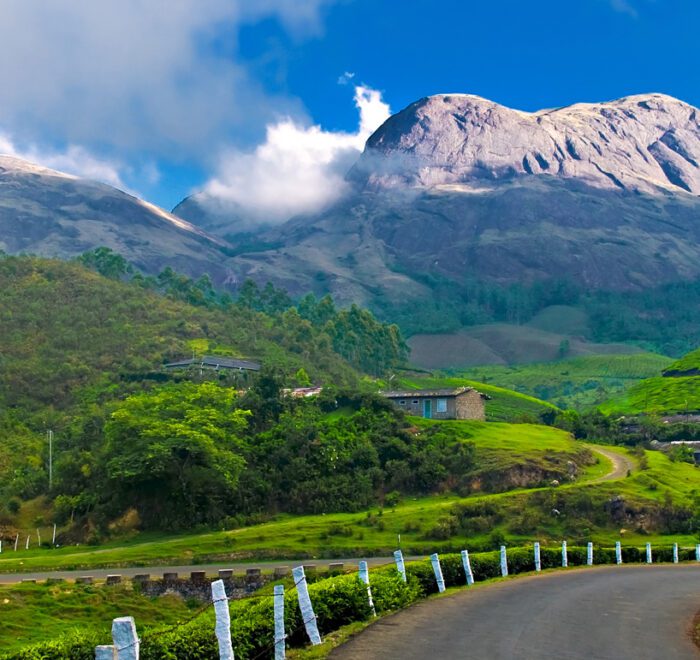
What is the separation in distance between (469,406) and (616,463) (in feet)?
68.2

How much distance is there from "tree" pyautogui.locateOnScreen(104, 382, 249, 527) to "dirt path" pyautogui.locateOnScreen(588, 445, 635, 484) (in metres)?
32.9

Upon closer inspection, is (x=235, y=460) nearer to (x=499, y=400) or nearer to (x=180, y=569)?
(x=180, y=569)

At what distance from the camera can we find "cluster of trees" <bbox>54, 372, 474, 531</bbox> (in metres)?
74.8

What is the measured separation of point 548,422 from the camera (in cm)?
12425

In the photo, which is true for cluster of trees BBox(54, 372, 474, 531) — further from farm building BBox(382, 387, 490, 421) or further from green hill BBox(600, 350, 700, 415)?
green hill BBox(600, 350, 700, 415)

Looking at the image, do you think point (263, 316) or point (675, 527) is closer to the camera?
point (675, 527)

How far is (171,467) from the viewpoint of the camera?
75.4 metres

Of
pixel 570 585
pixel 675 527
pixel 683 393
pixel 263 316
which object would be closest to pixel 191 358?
pixel 263 316

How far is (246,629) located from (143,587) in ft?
111

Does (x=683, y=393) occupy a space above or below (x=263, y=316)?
below

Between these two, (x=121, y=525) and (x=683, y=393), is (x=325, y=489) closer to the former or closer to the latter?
(x=121, y=525)

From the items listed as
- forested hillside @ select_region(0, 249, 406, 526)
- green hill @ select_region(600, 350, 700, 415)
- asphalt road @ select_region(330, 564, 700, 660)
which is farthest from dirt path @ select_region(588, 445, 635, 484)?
asphalt road @ select_region(330, 564, 700, 660)

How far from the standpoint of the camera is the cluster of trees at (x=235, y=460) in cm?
7475

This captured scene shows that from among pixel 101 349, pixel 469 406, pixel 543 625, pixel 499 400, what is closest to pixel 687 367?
pixel 499 400
